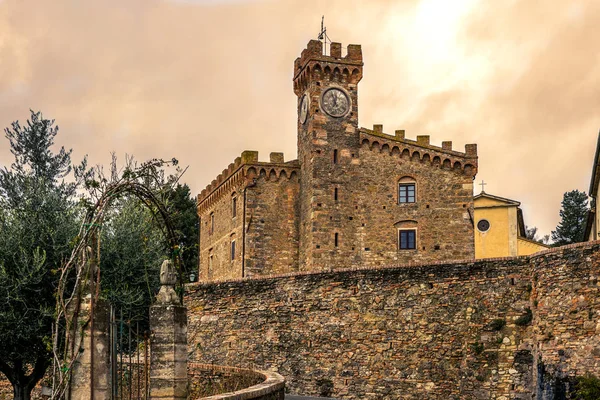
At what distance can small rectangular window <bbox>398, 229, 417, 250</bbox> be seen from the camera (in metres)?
40.2

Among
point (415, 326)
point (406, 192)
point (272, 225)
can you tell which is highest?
point (406, 192)

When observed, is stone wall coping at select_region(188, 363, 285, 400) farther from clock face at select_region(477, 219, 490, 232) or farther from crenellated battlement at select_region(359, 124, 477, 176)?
clock face at select_region(477, 219, 490, 232)

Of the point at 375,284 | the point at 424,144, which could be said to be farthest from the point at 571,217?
the point at 375,284

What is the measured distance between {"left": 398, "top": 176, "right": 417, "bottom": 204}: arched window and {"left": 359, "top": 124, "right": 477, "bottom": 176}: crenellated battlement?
114 cm

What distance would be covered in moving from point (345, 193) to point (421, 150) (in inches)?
172

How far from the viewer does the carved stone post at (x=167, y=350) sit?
13805 millimetres

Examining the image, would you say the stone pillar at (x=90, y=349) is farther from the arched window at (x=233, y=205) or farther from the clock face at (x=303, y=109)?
the arched window at (x=233, y=205)

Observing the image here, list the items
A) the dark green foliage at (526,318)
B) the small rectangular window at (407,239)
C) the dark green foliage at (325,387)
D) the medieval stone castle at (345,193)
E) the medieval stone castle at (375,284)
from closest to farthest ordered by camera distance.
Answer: the medieval stone castle at (375,284)
the dark green foliage at (526,318)
the dark green foliage at (325,387)
the medieval stone castle at (345,193)
the small rectangular window at (407,239)

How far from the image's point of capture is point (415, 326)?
2291 centimetres

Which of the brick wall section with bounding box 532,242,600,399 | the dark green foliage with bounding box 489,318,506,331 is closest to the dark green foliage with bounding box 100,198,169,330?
the dark green foliage with bounding box 489,318,506,331

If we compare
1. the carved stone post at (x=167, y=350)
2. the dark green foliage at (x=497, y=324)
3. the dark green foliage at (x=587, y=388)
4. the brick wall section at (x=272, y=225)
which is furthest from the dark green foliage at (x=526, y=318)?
the brick wall section at (x=272, y=225)

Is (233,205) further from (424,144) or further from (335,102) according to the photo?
(424,144)

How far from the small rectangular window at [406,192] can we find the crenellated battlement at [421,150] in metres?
1.39

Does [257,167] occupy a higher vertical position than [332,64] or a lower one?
lower
